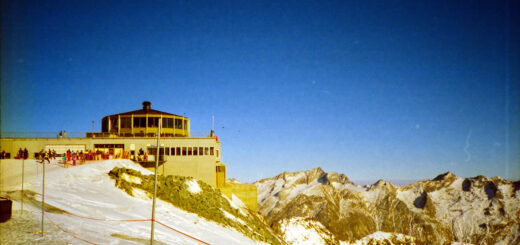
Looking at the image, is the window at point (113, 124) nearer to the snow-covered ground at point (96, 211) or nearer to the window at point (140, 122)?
the window at point (140, 122)

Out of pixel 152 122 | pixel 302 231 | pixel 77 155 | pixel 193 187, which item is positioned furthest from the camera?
pixel 302 231

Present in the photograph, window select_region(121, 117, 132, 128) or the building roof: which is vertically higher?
the building roof

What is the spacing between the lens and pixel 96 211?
Answer: 2347 centimetres

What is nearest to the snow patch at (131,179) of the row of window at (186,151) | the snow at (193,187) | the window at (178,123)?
the snow at (193,187)

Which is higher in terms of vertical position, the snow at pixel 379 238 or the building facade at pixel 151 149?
the building facade at pixel 151 149

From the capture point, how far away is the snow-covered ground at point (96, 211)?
19.0 meters

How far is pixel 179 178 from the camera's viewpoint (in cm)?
3853

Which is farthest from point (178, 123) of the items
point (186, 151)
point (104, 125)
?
point (104, 125)

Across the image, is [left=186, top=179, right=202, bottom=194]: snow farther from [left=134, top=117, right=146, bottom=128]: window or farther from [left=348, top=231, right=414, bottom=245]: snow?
[left=348, top=231, right=414, bottom=245]: snow

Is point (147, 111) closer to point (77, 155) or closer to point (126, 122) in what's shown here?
point (126, 122)

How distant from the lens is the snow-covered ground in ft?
62.5

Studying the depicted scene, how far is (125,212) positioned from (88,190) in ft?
17.8

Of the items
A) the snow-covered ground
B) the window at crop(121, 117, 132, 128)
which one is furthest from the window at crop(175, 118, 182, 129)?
the snow-covered ground

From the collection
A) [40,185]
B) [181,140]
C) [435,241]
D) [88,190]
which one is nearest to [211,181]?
[181,140]
